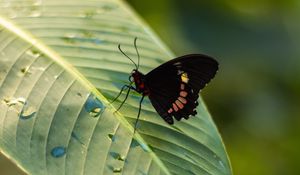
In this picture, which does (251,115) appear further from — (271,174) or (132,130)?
(132,130)

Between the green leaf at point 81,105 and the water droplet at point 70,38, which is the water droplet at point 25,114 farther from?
the water droplet at point 70,38

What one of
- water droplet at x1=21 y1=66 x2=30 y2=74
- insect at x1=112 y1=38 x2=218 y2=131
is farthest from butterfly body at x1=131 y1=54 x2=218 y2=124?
water droplet at x1=21 y1=66 x2=30 y2=74

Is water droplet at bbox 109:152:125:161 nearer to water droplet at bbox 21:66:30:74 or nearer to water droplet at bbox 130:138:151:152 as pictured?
water droplet at bbox 130:138:151:152

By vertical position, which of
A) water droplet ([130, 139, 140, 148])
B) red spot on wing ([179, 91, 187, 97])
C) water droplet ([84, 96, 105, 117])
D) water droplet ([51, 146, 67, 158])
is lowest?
water droplet ([51, 146, 67, 158])

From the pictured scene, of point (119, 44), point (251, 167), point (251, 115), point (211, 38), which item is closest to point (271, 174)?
point (251, 167)

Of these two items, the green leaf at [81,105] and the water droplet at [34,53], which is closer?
the green leaf at [81,105]

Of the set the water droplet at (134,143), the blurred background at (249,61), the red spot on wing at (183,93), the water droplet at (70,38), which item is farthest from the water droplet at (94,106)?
the blurred background at (249,61)
